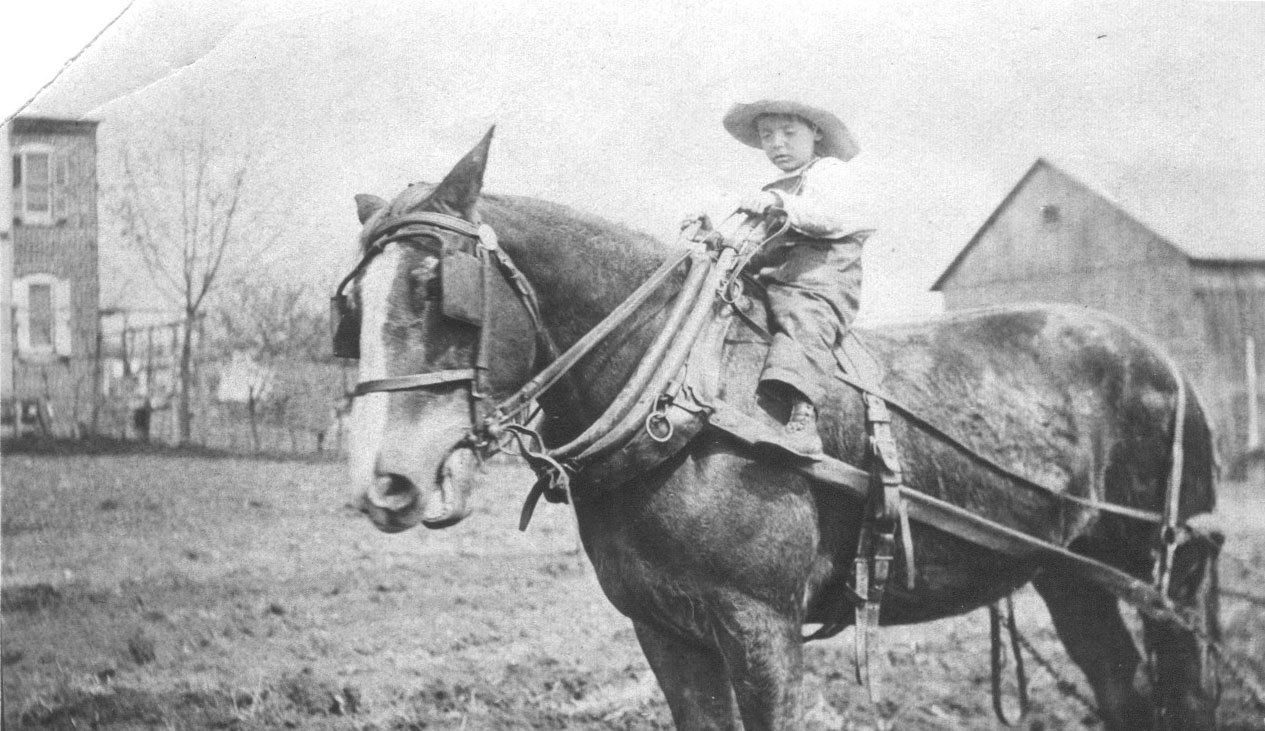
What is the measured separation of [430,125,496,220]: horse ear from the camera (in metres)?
2.11

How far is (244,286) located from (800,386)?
2398 mm

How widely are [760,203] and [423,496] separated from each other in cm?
127

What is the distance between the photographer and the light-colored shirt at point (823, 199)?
258 cm

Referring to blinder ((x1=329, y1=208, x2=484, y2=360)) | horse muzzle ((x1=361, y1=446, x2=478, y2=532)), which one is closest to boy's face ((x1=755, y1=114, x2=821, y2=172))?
blinder ((x1=329, y1=208, x2=484, y2=360))

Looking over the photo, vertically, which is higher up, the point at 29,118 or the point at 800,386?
the point at 29,118

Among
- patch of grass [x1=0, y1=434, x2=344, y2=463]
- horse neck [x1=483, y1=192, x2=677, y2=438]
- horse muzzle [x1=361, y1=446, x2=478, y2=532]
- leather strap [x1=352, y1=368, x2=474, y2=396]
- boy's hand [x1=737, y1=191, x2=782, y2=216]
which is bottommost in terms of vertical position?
patch of grass [x1=0, y1=434, x2=344, y2=463]

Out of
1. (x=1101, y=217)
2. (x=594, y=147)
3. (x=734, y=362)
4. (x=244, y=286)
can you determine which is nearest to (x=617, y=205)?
(x=594, y=147)

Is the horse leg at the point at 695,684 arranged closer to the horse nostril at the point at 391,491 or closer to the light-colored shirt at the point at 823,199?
the horse nostril at the point at 391,491

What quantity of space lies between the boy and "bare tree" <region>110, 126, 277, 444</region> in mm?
1950

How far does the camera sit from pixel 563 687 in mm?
3508

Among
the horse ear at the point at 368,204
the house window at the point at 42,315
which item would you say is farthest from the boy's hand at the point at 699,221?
the house window at the point at 42,315

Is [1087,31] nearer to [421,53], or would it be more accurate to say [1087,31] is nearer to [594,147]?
[594,147]

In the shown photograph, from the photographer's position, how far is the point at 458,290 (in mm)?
2035

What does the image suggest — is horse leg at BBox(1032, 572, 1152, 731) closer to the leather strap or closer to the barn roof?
the barn roof
